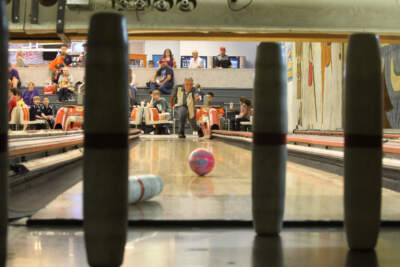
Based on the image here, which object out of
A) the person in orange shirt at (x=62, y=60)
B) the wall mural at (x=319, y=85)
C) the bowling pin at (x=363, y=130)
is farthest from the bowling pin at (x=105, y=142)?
the person in orange shirt at (x=62, y=60)

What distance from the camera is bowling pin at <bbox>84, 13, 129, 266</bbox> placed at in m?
0.87

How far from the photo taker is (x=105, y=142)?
874 millimetres

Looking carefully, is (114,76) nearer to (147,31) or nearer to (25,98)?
(147,31)

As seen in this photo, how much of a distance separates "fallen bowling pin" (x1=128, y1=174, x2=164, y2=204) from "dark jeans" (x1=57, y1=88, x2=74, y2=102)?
39.1 ft

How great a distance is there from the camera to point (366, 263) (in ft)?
3.33

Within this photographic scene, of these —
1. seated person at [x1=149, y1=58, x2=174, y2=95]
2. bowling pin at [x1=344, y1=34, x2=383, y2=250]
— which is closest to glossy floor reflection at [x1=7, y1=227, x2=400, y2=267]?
bowling pin at [x1=344, y1=34, x2=383, y2=250]

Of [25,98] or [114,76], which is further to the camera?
[25,98]

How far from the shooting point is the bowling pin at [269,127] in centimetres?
115

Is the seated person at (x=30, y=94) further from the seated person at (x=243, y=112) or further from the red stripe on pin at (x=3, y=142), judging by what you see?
the red stripe on pin at (x=3, y=142)

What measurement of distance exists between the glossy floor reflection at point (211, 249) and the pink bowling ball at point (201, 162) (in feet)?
4.72

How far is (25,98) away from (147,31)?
9.50m

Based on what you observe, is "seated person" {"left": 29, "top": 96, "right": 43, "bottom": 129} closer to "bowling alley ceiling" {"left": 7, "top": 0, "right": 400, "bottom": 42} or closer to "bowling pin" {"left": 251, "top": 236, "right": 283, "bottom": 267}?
"bowling alley ceiling" {"left": 7, "top": 0, "right": 400, "bottom": 42}

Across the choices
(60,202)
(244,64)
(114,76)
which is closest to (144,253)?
(114,76)

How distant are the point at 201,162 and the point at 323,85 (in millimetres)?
8129
